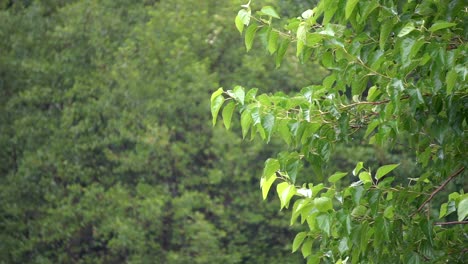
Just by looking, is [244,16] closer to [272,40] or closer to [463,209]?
[272,40]

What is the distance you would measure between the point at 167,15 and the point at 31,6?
11.0 feet

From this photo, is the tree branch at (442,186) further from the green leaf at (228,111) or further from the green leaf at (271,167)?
the green leaf at (228,111)

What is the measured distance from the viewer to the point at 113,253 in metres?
18.4

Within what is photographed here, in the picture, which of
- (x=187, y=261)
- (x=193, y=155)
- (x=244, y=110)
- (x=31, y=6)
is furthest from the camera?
(x=31, y=6)

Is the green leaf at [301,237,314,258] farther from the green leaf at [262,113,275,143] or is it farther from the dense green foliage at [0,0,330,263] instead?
the dense green foliage at [0,0,330,263]

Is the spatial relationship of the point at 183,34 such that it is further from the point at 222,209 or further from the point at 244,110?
the point at 244,110

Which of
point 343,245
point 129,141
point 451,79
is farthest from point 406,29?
point 129,141

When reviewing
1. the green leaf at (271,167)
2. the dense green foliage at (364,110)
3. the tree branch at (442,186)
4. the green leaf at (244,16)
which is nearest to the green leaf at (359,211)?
the dense green foliage at (364,110)

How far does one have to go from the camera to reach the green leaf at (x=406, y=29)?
135 inches

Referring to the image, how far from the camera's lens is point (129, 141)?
1906cm

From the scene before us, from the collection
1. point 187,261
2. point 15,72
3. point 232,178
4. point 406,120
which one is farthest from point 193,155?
point 406,120

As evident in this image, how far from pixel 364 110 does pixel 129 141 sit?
15179mm

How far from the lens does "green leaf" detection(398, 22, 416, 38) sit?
3420 millimetres

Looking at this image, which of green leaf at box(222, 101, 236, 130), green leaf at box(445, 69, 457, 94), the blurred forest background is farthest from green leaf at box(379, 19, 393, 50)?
the blurred forest background
